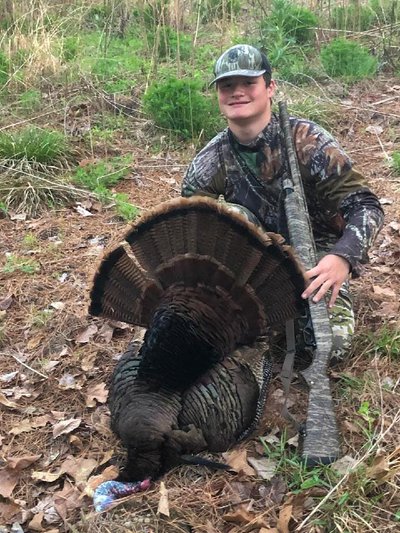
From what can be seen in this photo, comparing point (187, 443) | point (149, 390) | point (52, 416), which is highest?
point (149, 390)

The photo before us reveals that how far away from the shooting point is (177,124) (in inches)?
251

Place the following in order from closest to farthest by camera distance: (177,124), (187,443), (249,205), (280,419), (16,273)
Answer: (187,443) → (280,419) → (249,205) → (16,273) → (177,124)

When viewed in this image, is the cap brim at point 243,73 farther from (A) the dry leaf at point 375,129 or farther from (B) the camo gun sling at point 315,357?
(A) the dry leaf at point 375,129

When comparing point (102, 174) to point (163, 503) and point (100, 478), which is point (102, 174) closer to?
point (100, 478)

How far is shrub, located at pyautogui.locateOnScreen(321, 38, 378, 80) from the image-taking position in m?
7.39

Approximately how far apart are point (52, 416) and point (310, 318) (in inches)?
55.9

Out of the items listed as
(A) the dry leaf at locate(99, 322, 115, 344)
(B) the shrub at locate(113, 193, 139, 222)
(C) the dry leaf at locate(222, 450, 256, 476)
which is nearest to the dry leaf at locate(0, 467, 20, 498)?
(C) the dry leaf at locate(222, 450, 256, 476)

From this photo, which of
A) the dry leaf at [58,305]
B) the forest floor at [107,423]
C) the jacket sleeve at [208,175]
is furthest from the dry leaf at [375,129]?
the dry leaf at [58,305]

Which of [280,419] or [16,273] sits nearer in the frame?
[280,419]

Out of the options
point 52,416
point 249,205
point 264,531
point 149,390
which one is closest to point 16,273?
point 52,416

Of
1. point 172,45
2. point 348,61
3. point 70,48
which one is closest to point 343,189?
point 348,61

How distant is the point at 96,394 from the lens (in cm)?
338

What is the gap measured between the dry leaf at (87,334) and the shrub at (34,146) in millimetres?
2269

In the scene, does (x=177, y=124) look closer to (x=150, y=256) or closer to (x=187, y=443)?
(x=150, y=256)
